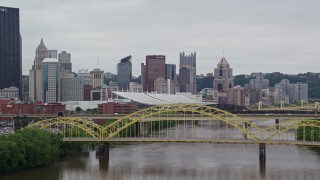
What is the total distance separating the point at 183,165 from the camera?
4909 centimetres

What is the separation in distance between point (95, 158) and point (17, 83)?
130 meters

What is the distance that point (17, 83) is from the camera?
17962cm

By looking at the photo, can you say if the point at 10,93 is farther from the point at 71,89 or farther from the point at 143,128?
the point at 143,128

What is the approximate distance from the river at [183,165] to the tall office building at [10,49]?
402ft

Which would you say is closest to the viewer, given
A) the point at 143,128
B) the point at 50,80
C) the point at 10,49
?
the point at 143,128

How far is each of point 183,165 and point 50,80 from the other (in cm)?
13127

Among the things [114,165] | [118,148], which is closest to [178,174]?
[114,165]

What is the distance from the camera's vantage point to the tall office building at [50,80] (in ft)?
578

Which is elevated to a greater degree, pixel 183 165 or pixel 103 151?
pixel 103 151

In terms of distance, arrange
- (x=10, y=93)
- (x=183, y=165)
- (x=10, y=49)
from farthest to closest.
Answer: (x=10, y=49), (x=10, y=93), (x=183, y=165)

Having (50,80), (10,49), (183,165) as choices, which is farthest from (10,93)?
(183,165)

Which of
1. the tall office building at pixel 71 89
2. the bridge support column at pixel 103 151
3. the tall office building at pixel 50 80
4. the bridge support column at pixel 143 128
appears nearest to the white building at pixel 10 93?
the tall office building at pixel 50 80

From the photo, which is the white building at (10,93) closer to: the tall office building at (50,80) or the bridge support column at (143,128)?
the tall office building at (50,80)

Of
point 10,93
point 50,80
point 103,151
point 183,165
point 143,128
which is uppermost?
point 50,80
